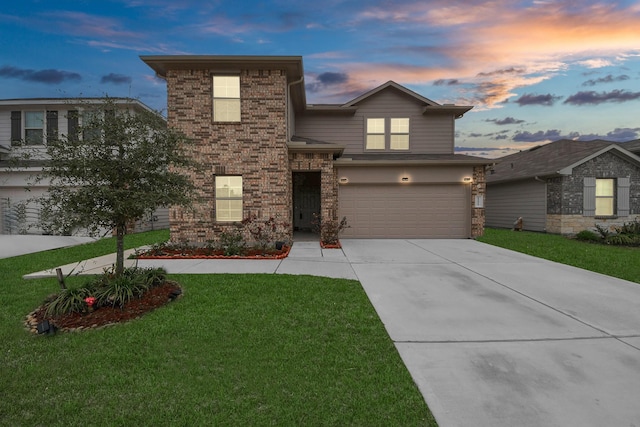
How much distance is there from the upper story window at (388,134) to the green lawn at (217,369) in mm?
11352

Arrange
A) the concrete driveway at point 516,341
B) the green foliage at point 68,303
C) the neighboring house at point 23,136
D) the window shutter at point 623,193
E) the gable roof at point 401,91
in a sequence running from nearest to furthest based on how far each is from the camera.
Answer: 1. the concrete driveway at point 516,341
2. the green foliage at point 68,303
3. the gable roof at point 401,91
4. the neighboring house at point 23,136
5. the window shutter at point 623,193

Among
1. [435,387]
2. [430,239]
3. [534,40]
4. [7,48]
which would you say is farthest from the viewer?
[7,48]

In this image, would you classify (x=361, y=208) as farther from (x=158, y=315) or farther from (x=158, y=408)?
(x=158, y=408)

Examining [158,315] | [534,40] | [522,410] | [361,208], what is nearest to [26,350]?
[158,315]

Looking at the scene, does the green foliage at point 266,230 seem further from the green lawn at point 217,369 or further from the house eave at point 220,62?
the green lawn at point 217,369

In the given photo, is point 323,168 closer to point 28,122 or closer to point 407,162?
point 407,162

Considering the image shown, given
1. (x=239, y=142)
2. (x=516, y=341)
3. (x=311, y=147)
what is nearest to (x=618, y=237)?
(x=516, y=341)

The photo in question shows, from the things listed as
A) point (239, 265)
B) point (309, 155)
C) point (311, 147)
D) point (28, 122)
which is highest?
point (28, 122)

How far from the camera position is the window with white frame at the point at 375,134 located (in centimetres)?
1482

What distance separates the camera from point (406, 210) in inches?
521

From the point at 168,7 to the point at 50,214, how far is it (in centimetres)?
1324

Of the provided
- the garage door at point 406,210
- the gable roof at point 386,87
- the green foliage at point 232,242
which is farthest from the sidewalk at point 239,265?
the gable roof at point 386,87

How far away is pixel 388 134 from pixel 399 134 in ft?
1.87

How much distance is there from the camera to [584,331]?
3.98m
